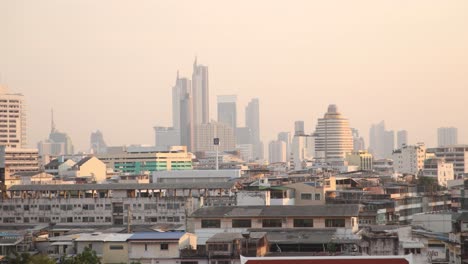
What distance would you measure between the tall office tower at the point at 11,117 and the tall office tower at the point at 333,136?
174ft

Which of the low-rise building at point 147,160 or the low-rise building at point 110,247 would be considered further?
the low-rise building at point 147,160

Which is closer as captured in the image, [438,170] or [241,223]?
[241,223]

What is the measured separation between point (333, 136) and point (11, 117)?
5676 cm

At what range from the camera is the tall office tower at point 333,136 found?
17425 centimetres

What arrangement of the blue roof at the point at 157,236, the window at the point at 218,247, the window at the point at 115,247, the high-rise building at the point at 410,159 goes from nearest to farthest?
1. the window at the point at 218,247
2. the blue roof at the point at 157,236
3. the window at the point at 115,247
4. the high-rise building at the point at 410,159

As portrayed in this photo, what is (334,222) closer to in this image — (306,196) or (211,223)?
(211,223)

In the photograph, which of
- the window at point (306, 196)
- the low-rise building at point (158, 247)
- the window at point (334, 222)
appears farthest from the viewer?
the window at point (306, 196)

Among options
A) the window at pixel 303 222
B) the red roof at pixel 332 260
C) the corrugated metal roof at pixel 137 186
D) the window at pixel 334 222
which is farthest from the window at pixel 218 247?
the corrugated metal roof at pixel 137 186

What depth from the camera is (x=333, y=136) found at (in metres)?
175

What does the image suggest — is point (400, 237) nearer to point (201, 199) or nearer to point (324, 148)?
point (201, 199)

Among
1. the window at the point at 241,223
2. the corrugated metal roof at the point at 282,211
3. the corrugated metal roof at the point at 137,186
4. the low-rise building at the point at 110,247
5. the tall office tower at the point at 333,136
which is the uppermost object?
the tall office tower at the point at 333,136

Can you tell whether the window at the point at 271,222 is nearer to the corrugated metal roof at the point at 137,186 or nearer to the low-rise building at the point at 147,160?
the corrugated metal roof at the point at 137,186

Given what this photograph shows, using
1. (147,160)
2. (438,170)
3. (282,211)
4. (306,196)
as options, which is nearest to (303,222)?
(282,211)

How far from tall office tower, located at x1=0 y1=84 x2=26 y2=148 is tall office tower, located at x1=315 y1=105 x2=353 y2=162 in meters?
53.0
